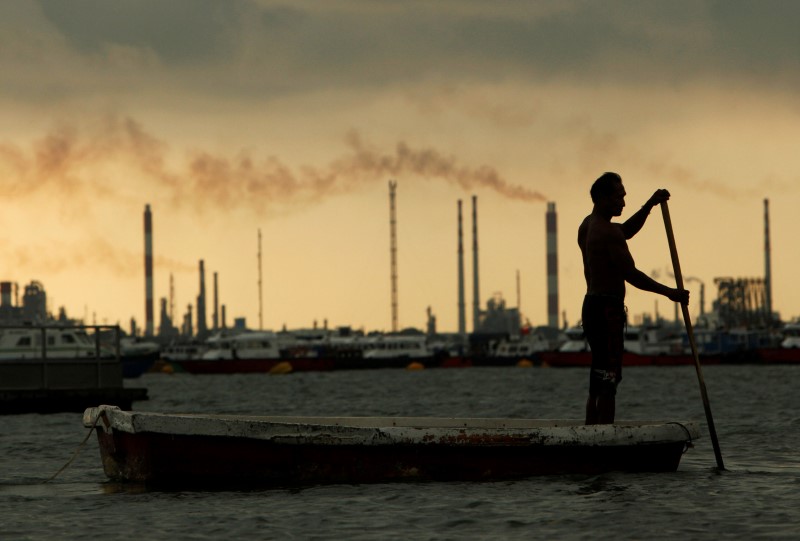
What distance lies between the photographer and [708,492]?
43.3ft

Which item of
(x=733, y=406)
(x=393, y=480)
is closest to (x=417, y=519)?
(x=393, y=480)

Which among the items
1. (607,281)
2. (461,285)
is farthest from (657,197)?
(461,285)

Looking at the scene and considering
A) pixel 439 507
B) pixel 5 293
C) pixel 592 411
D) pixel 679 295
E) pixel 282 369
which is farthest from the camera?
pixel 5 293

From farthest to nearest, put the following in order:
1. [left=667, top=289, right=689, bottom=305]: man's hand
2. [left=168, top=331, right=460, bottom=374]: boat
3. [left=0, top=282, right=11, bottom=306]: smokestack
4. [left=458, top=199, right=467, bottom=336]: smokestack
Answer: [left=458, top=199, right=467, bottom=336]: smokestack → [left=0, top=282, right=11, bottom=306]: smokestack → [left=168, top=331, right=460, bottom=374]: boat → [left=667, top=289, right=689, bottom=305]: man's hand

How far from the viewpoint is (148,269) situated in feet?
506

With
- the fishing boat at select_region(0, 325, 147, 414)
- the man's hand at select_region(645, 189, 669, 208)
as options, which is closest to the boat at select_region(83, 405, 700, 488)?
the man's hand at select_region(645, 189, 669, 208)

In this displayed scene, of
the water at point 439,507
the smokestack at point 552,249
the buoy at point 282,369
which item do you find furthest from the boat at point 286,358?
the water at point 439,507

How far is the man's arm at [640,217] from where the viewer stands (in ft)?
45.6

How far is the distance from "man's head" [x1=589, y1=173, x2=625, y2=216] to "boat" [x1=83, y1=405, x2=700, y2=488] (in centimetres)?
228

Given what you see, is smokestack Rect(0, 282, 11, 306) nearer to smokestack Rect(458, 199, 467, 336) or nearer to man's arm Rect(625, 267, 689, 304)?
smokestack Rect(458, 199, 467, 336)

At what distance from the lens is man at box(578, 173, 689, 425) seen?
1348 centimetres

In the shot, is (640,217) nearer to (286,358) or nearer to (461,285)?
(286,358)

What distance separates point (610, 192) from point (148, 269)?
144 meters

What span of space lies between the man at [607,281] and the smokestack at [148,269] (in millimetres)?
137966
